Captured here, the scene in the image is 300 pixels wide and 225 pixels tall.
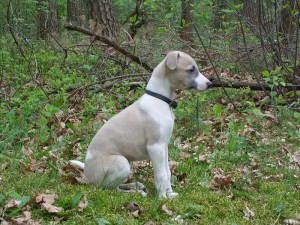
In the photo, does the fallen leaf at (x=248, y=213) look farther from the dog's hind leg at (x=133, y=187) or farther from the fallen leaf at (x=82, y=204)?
the fallen leaf at (x=82, y=204)

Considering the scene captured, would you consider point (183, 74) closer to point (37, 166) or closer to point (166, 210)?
point (166, 210)

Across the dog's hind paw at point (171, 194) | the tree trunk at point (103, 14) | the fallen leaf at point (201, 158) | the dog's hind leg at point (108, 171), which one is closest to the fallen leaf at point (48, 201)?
the dog's hind leg at point (108, 171)

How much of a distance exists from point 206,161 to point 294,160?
1.07m

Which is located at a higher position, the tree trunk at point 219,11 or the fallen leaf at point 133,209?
the tree trunk at point 219,11

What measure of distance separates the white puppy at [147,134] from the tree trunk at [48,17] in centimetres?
983

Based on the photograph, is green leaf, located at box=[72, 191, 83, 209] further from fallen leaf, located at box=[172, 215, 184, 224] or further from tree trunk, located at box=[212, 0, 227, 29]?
tree trunk, located at box=[212, 0, 227, 29]

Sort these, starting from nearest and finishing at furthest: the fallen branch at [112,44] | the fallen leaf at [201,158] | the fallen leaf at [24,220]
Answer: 1. the fallen leaf at [24,220]
2. the fallen leaf at [201,158]
3. the fallen branch at [112,44]

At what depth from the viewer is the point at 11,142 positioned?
596 cm

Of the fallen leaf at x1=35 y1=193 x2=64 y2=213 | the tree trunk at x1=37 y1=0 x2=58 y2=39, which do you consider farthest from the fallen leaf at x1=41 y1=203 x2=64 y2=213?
the tree trunk at x1=37 y1=0 x2=58 y2=39

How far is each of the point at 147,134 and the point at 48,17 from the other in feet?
34.8

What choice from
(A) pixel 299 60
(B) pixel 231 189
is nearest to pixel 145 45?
(A) pixel 299 60

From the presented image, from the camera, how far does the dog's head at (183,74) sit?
185 inches

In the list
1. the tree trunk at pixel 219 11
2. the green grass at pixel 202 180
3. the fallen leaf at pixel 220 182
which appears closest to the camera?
the green grass at pixel 202 180

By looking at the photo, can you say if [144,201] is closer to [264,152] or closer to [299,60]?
[264,152]
